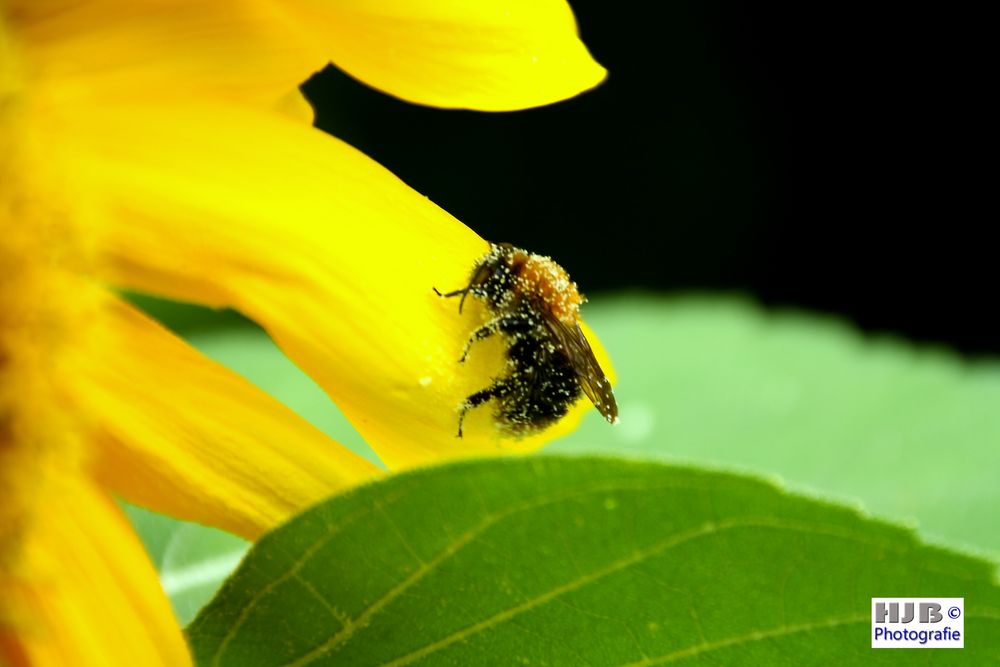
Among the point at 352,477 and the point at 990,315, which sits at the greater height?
the point at 990,315

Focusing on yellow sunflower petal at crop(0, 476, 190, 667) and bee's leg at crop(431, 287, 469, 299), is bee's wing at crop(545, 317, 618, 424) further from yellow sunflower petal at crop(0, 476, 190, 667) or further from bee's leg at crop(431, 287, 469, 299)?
yellow sunflower petal at crop(0, 476, 190, 667)

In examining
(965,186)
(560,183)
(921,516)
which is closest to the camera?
(921,516)

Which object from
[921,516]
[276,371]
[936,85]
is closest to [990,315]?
[936,85]

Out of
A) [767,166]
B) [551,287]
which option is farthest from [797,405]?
[767,166]

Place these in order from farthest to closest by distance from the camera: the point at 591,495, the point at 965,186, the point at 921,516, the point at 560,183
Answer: the point at 965,186, the point at 560,183, the point at 921,516, the point at 591,495

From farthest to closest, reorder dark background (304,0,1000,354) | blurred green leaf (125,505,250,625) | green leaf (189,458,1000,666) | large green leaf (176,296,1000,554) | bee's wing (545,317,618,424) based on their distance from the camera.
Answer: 1. dark background (304,0,1000,354)
2. large green leaf (176,296,1000,554)
3. blurred green leaf (125,505,250,625)
4. bee's wing (545,317,618,424)
5. green leaf (189,458,1000,666)

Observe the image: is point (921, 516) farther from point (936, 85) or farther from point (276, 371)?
point (936, 85)
